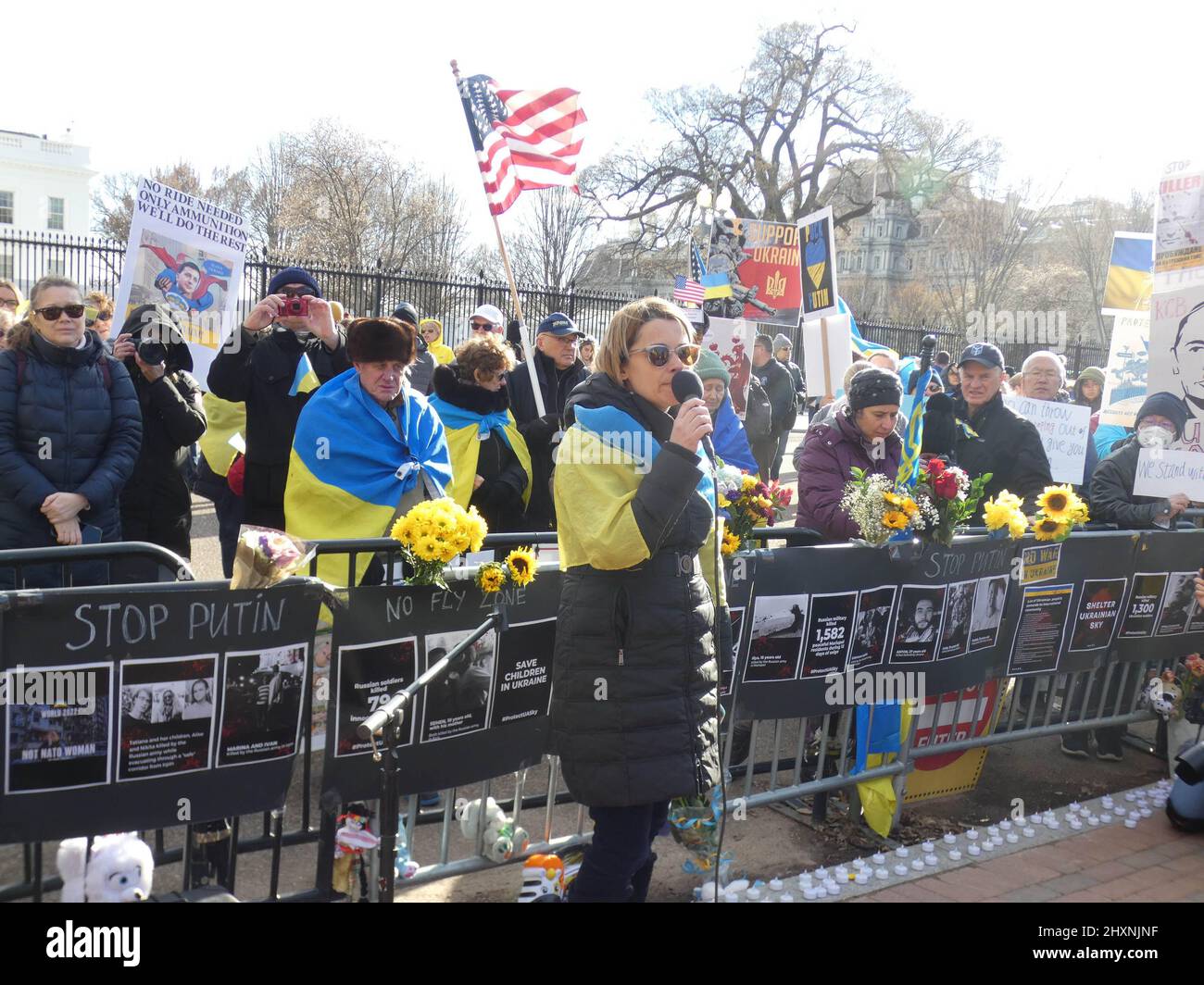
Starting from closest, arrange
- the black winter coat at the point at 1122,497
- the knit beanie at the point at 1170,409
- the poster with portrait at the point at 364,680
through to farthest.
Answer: the poster with portrait at the point at 364,680
the knit beanie at the point at 1170,409
the black winter coat at the point at 1122,497

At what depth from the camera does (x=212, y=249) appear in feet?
20.4

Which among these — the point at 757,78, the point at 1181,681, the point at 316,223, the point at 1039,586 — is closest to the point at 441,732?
the point at 1039,586

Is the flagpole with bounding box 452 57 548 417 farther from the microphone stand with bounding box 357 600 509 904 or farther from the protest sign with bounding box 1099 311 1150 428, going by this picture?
the protest sign with bounding box 1099 311 1150 428

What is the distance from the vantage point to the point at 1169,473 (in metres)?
5.50

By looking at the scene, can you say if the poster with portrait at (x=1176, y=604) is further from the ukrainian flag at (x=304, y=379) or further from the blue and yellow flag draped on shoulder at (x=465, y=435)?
the ukrainian flag at (x=304, y=379)

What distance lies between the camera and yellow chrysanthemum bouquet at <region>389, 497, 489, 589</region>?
11.3ft

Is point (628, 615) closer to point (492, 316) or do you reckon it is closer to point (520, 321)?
point (520, 321)

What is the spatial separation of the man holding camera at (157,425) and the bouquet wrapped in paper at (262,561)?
7.81 feet

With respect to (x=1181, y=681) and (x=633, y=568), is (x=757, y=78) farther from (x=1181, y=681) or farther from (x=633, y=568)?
(x=633, y=568)

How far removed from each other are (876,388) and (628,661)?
2.24m

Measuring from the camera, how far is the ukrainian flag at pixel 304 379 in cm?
502

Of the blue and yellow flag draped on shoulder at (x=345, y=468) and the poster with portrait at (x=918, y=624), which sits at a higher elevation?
the blue and yellow flag draped on shoulder at (x=345, y=468)

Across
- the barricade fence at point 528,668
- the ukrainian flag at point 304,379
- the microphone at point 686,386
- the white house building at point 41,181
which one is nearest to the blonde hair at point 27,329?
the ukrainian flag at point 304,379

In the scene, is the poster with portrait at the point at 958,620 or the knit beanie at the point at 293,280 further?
the knit beanie at the point at 293,280
